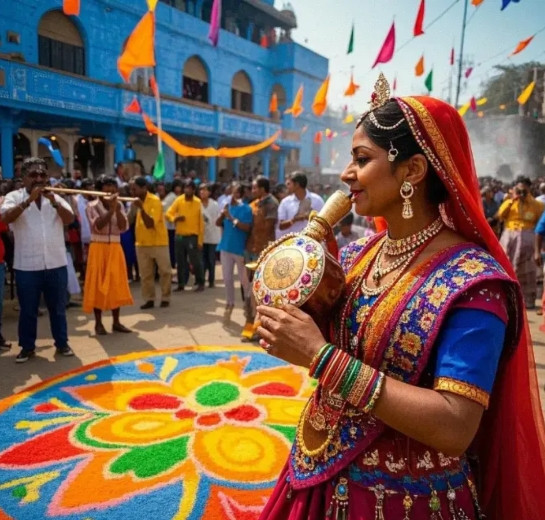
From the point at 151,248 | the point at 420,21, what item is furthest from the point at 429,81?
the point at 151,248

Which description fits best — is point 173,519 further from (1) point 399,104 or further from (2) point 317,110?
(2) point 317,110

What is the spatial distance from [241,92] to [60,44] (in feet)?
36.1

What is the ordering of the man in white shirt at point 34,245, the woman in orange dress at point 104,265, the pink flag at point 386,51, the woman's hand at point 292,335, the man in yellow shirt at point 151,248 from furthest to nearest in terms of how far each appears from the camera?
the pink flag at point 386,51, the man in yellow shirt at point 151,248, the woman in orange dress at point 104,265, the man in white shirt at point 34,245, the woman's hand at point 292,335

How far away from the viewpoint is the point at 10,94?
11914mm

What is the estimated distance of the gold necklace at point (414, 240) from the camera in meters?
1.30

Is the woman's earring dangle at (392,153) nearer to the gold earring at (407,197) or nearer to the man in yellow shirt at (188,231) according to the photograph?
the gold earring at (407,197)

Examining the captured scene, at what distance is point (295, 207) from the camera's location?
603 centimetres

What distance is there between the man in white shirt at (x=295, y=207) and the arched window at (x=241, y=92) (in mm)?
19971

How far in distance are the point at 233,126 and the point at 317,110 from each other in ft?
21.9

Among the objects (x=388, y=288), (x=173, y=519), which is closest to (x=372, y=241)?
(x=388, y=288)

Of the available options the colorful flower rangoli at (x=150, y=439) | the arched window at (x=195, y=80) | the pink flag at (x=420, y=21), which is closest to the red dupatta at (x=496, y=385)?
the colorful flower rangoli at (x=150, y=439)

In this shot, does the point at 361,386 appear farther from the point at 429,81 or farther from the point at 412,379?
the point at 429,81

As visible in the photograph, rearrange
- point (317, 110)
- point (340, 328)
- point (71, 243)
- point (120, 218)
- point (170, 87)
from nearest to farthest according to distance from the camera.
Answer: point (340, 328), point (120, 218), point (71, 243), point (317, 110), point (170, 87)

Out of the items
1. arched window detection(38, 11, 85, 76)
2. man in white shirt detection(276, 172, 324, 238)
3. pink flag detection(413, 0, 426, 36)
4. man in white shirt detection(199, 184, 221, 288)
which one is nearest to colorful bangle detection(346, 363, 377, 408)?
man in white shirt detection(276, 172, 324, 238)
